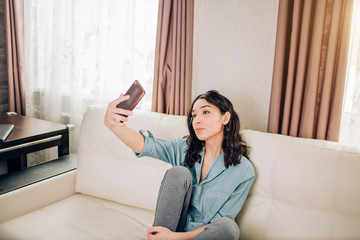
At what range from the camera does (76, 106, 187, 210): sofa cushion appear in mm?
1496

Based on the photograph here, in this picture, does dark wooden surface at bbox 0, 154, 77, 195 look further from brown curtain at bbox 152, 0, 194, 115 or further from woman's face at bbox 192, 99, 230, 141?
woman's face at bbox 192, 99, 230, 141

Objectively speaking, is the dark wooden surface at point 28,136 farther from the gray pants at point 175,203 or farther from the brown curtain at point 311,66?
the brown curtain at point 311,66

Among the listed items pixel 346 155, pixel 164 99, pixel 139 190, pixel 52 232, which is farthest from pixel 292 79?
pixel 52 232

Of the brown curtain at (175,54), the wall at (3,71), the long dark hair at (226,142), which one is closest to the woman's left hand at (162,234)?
the long dark hair at (226,142)

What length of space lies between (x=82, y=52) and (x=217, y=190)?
5.63ft

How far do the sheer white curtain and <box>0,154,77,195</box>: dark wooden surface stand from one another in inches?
24.6

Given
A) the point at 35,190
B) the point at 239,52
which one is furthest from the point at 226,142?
the point at 35,190

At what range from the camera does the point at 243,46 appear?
1.63 m

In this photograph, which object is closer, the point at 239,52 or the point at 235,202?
the point at 235,202

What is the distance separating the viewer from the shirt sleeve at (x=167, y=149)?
1.32 m

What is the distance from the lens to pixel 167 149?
138 centimetres

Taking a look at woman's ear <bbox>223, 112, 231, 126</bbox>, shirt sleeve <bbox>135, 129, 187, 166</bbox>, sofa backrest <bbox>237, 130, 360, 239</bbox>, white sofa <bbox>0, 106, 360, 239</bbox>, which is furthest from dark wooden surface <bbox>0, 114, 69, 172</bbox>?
sofa backrest <bbox>237, 130, 360, 239</bbox>

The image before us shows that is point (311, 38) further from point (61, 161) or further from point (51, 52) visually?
point (51, 52)

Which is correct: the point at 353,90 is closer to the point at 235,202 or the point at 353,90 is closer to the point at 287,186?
the point at 287,186
